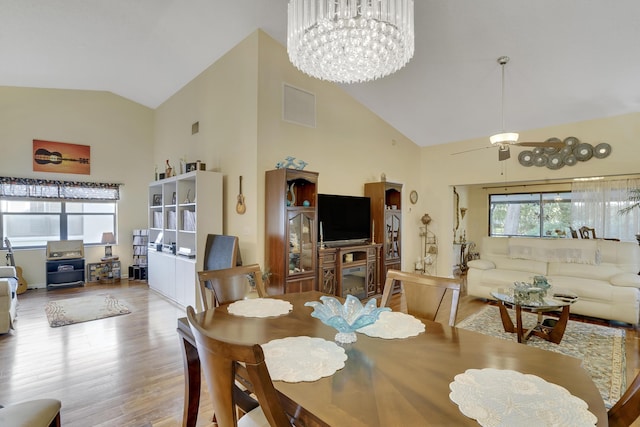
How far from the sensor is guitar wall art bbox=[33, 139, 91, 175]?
5.90 meters

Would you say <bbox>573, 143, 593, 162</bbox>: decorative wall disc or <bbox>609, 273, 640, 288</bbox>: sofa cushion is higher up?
<bbox>573, 143, 593, 162</bbox>: decorative wall disc

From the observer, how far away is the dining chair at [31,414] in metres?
1.32

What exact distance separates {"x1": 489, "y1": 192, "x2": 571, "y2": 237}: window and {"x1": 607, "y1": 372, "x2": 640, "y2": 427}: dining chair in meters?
8.46

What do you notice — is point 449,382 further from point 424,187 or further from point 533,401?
point 424,187

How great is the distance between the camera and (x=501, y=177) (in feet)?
19.5

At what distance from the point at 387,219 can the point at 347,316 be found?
4339 mm

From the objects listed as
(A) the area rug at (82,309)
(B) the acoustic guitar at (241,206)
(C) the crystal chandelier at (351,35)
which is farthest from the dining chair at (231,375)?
(A) the area rug at (82,309)

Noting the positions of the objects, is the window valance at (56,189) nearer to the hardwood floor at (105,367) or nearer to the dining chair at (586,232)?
the hardwood floor at (105,367)

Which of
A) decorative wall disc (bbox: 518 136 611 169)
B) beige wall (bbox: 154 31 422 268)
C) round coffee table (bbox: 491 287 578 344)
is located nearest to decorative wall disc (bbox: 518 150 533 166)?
decorative wall disc (bbox: 518 136 611 169)

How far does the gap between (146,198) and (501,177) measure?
25.2ft

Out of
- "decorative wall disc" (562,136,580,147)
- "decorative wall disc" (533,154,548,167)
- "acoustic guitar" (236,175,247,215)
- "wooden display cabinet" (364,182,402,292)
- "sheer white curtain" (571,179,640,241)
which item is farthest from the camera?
"sheer white curtain" (571,179,640,241)

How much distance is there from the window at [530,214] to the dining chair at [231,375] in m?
9.24

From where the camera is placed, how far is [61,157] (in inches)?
240

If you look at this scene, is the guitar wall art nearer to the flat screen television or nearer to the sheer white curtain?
the flat screen television
